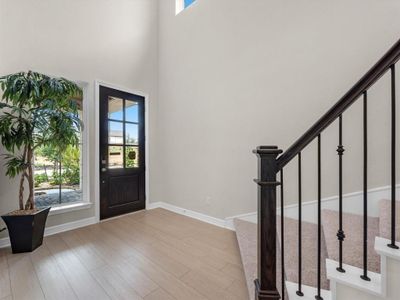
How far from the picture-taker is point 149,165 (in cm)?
383

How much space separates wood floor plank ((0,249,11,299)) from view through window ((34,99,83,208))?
3.15 ft

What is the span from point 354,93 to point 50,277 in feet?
8.72

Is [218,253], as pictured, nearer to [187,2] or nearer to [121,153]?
[121,153]

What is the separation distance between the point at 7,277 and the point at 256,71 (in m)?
3.39

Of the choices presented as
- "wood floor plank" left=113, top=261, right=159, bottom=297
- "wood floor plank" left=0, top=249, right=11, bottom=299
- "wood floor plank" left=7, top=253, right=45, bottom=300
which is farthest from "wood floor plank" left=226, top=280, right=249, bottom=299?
"wood floor plank" left=0, top=249, right=11, bottom=299

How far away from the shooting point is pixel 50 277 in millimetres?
1754

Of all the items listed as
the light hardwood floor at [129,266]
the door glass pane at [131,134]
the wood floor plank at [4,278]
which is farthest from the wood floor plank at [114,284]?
the door glass pane at [131,134]

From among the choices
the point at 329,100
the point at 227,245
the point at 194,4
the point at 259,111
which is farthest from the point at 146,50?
the point at 227,245

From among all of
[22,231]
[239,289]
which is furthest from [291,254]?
[22,231]

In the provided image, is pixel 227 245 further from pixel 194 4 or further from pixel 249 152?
pixel 194 4

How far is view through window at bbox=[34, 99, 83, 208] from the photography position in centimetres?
305

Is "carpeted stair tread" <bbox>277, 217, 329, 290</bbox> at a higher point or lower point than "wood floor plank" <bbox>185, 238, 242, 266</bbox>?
higher

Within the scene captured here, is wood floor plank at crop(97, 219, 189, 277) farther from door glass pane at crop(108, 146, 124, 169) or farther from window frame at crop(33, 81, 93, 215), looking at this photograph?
door glass pane at crop(108, 146, 124, 169)

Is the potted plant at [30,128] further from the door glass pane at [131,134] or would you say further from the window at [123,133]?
the door glass pane at [131,134]
